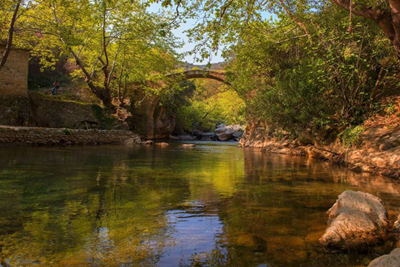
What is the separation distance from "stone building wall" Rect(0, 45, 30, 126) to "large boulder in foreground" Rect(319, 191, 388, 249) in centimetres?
1806

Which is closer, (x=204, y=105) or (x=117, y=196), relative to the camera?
(x=117, y=196)

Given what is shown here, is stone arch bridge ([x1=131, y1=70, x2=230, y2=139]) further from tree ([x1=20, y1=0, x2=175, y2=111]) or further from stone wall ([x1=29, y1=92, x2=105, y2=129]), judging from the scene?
stone wall ([x1=29, y1=92, x2=105, y2=129])

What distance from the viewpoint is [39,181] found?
217 inches

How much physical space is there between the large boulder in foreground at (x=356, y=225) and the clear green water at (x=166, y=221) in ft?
0.42

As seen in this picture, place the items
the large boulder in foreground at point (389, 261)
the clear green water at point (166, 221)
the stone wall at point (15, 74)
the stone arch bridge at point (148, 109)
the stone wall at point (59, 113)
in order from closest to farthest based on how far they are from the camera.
A: the large boulder in foreground at point (389, 261), the clear green water at point (166, 221), the stone wall at point (15, 74), the stone wall at point (59, 113), the stone arch bridge at point (148, 109)

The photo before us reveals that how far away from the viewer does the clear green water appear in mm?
2457

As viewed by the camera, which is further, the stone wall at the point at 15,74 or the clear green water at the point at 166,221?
the stone wall at the point at 15,74

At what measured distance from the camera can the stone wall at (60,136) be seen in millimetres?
13666

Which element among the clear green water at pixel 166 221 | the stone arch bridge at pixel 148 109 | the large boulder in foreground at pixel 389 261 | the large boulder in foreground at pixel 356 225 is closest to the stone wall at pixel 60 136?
the stone arch bridge at pixel 148 109

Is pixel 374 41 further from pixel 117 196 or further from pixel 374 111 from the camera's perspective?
pixel 117 196

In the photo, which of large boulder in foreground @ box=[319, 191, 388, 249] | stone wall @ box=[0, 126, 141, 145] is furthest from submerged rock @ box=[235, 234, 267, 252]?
stone wall @ box=[0, 126, 141, 145]

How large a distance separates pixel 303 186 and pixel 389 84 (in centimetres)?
777

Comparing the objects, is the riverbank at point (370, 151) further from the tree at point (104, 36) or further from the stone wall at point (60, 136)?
the stone wall at point (60, 136)

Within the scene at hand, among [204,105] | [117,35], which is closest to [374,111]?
[117,35]
